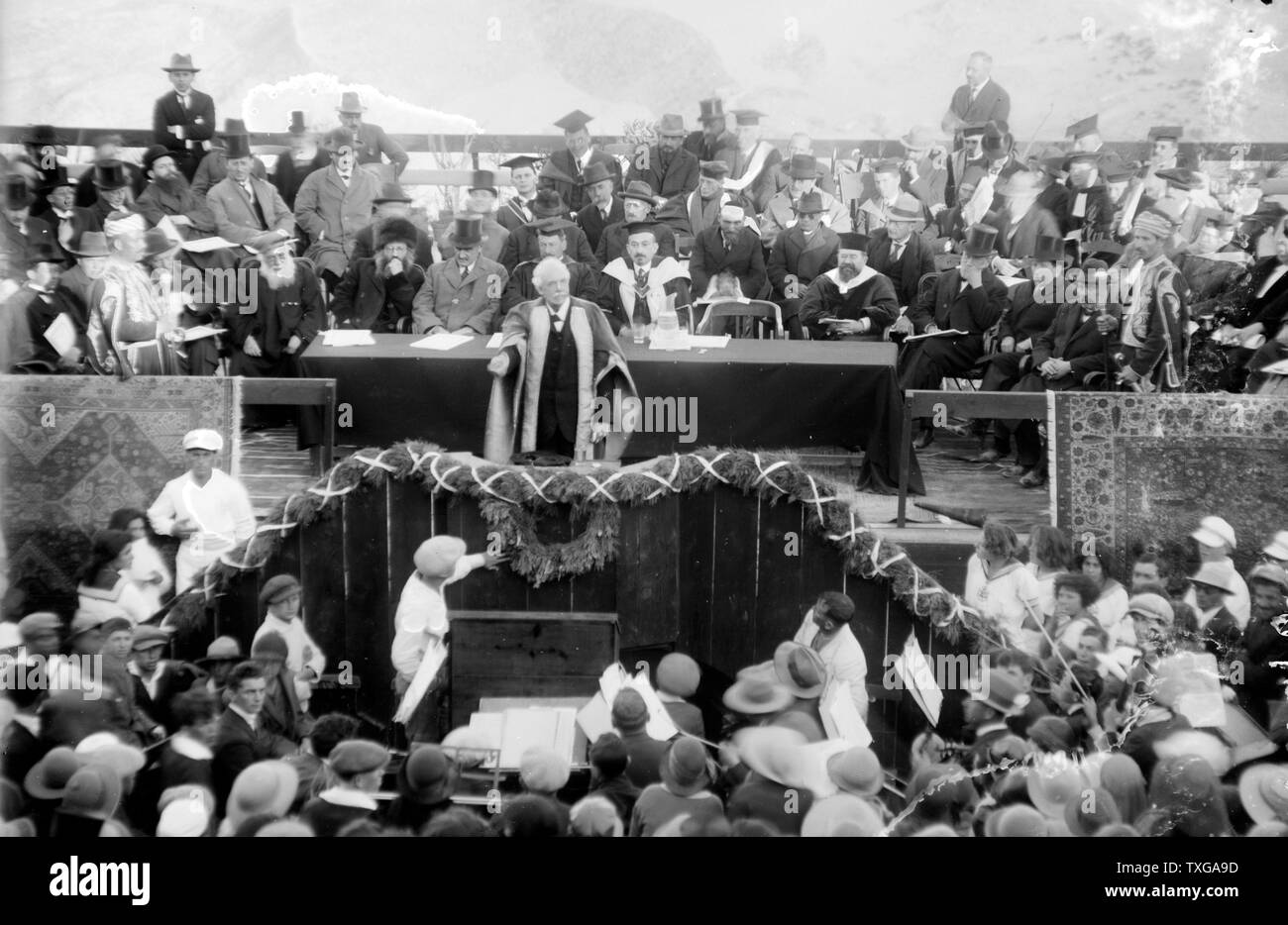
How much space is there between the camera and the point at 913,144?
1105cm

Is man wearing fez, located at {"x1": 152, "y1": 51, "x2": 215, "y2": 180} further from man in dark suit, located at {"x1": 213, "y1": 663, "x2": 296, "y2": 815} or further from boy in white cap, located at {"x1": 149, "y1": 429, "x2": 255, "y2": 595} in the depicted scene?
man in dark suit, located at {"x1": 213, "y1": 663, "x2": 296, "y2": 815}

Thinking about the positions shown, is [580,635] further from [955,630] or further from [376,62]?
[376,62]

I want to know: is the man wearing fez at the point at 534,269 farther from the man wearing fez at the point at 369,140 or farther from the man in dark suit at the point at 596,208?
the man wearing fez at the point at 369,140

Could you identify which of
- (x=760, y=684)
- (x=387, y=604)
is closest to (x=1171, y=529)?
(x=760, y=684)

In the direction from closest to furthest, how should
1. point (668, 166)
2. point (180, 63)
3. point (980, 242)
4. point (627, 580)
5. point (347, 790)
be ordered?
point (347, 790) → point (627, 580) → point (180, 63) → point (980, 242) → point (668, 166)

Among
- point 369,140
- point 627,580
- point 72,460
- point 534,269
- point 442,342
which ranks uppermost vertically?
point 369,140

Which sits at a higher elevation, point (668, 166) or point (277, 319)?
point (668, 166)

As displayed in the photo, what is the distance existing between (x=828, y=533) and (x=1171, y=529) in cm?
191

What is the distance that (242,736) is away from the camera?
23.2 ft

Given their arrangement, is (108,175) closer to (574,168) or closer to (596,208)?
(574,168)

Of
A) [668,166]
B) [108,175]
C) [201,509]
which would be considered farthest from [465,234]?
[201,509]

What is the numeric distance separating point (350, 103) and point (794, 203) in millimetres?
3012

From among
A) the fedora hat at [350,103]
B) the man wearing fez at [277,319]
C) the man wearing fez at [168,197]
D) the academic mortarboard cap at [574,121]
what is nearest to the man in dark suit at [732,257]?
the academic mortarboard cap at [574,121]

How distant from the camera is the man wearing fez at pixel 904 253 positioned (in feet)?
35.0
